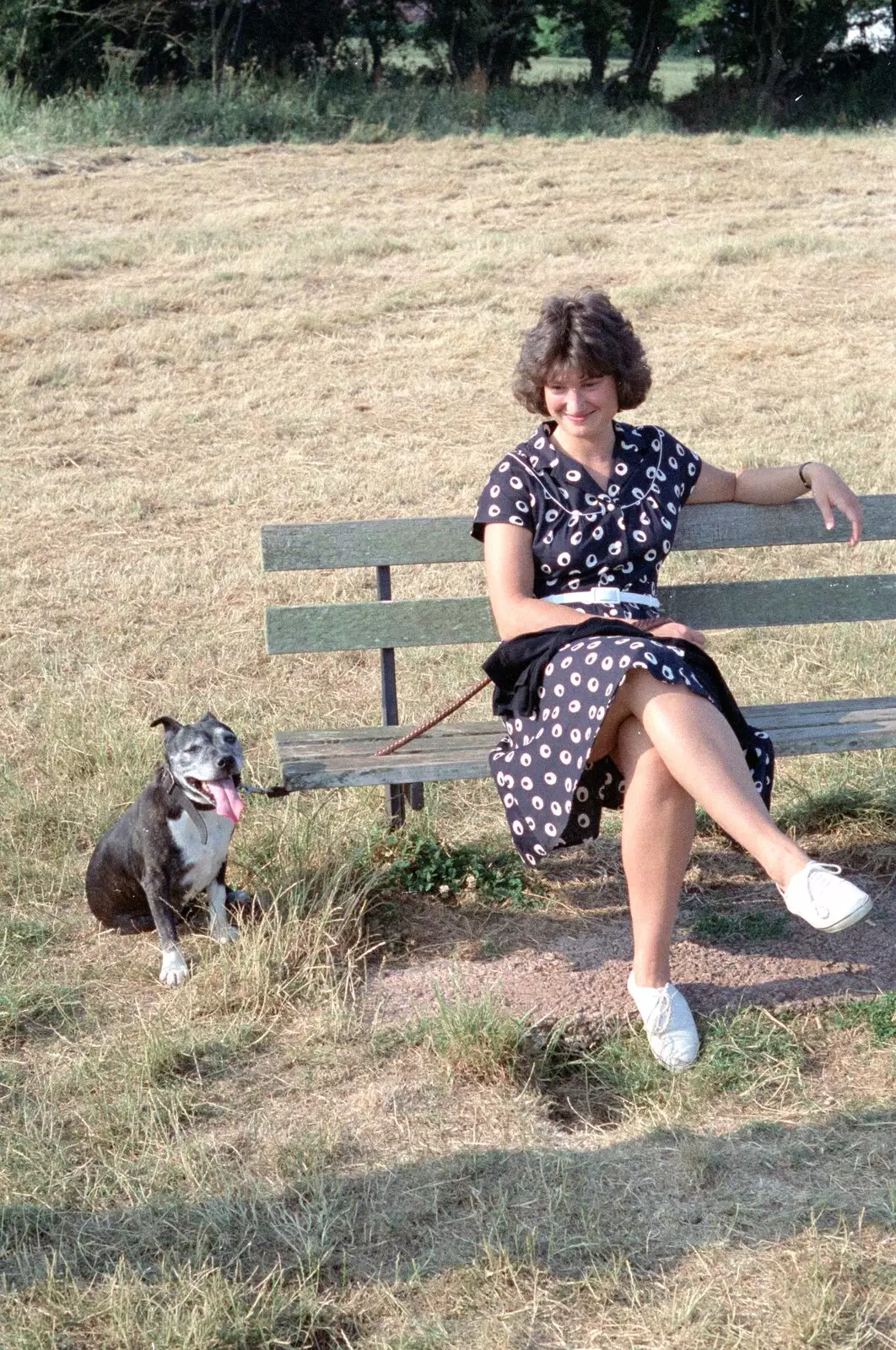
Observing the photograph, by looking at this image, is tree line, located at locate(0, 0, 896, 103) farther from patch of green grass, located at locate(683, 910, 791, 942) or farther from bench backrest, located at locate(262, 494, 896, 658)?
patch of green grass, located at locate(683, 910, 791, 942)

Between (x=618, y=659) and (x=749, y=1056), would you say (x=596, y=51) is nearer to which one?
(x=618, y=659)

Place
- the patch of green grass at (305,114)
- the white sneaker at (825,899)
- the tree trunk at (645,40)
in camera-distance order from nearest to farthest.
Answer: the white sneaker at (825,899) < the patch of green grass at (305,114) < the tree trunk at (645,40)

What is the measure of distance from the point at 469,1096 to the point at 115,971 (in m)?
1.09

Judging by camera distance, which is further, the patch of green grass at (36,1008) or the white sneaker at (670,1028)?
the patch of green grass at (36,1008)

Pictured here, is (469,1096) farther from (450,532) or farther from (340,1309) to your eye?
(450,532)

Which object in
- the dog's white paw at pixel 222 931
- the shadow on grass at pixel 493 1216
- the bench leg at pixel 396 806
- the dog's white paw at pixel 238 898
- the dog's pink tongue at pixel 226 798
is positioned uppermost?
the dog's pink tongue at pixel 226 798

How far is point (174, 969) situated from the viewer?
3.80m

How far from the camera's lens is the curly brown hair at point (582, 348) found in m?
3.78

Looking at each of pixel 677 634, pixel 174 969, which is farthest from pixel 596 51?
pixel 174 969

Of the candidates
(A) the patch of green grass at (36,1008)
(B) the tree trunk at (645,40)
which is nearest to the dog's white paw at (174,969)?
(A) the patch of green grass at (36,1008)

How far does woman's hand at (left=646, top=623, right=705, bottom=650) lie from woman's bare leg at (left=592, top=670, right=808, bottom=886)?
0.81 feet

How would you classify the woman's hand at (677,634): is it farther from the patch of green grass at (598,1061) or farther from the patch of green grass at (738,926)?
the patch of green grass at (598,1061)

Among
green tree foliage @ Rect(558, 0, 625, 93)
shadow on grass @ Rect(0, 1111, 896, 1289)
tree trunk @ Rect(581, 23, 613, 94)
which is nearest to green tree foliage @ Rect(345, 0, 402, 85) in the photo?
green tree foliage @ Rect(558, 0, 625, 93)

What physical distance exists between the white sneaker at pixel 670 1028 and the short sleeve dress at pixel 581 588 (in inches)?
16.7
